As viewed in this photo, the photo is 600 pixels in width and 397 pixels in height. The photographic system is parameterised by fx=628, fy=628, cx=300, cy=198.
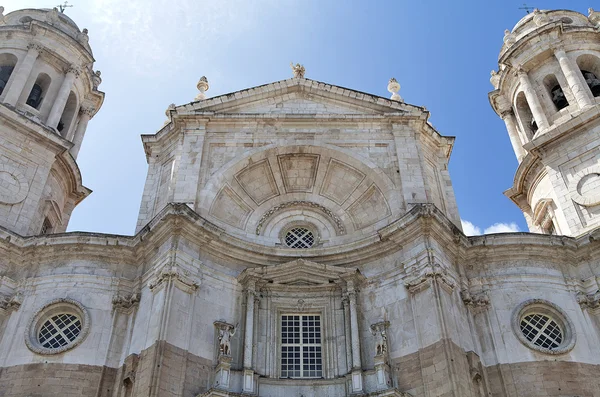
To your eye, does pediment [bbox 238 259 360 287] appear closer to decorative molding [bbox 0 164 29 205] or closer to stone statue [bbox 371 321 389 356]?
stone statue [bbox 371 321 389 356]

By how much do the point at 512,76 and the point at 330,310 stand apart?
18.0m

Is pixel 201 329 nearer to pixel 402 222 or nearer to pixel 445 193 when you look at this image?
pixel 402 222

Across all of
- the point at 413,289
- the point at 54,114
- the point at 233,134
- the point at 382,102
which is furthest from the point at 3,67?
the point at 413,289

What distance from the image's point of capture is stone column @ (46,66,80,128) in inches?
1144

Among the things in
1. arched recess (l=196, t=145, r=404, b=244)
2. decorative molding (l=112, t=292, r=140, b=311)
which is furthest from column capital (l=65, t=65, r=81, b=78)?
decorative molding (l=112, t=292, r=140, b=311)

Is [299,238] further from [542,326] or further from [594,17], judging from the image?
[594,17]

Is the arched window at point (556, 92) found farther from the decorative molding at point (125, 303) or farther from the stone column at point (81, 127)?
the stone column at point (81, 127)

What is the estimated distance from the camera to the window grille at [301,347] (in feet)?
65.8

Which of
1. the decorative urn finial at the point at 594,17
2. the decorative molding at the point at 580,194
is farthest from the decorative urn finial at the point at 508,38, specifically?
the decorative molding at the point at 580,194

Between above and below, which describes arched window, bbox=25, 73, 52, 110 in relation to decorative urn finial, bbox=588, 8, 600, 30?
below

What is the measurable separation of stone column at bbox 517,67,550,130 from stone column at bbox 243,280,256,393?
16445mm

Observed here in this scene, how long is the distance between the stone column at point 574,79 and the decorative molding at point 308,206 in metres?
12.6

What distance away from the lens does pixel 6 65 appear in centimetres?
3100

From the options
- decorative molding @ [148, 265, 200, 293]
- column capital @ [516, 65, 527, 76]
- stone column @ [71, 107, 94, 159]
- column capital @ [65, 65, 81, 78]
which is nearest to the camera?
decorative molding @ [148, 265, 200, 293]
